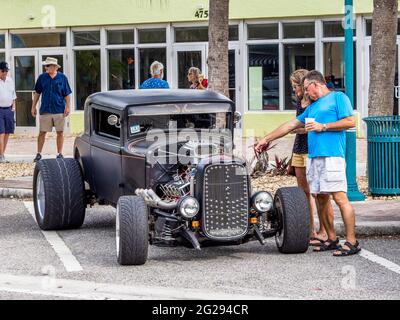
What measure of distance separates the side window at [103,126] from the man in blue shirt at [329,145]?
1.85 meters

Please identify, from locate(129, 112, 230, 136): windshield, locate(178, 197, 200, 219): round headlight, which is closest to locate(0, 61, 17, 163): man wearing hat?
locate(129, 112, 230, 136): windshield

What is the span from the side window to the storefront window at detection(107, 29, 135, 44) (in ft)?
51.6

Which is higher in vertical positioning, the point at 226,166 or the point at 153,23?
the point at 153,23

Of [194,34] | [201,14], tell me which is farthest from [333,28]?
[194,34]

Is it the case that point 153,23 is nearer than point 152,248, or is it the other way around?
point 152,248

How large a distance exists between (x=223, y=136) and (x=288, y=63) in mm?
15119

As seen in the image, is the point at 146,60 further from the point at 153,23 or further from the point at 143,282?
the point at 143,282

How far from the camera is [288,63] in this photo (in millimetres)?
25844

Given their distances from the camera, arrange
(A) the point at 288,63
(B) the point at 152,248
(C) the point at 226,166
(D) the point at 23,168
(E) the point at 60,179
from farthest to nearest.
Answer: (A) the point at 288,63 < (D) the point at 23,168 < (E) the point at 60,179 < (B) the point at 152,248 < (C) the point at 226,166

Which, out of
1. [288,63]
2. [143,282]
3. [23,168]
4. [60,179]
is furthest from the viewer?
[288,63]

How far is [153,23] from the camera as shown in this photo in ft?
88.4

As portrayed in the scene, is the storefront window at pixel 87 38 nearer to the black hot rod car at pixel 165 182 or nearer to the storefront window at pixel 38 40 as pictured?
the storefront window at pixel 38 40
